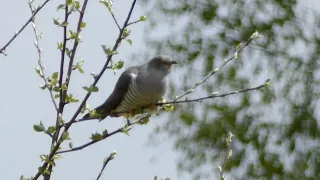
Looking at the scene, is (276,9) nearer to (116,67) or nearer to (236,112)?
(236,112)

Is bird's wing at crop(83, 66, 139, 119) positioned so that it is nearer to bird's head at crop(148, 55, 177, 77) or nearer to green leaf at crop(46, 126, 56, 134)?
bird's head at crop(148, 55, 177, 77)

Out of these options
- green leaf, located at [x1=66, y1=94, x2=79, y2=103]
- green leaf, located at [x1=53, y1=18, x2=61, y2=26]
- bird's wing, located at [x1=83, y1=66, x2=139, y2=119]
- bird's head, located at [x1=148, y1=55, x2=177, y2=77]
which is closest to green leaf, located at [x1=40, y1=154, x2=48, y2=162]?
green leaf, located at [x1=66, y1=94, x2=79, y2=103]

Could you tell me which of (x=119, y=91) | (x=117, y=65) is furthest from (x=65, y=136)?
(x=119, y=91)

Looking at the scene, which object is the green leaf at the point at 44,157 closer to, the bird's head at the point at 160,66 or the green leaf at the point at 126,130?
the green leaf at the point at 126,130

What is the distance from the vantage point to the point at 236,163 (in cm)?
565

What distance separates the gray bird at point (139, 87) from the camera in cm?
247

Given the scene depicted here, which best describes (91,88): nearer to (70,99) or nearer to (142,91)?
(70,99)

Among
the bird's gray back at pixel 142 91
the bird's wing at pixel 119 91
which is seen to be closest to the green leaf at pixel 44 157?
the bird's gray back at pixel 142 91

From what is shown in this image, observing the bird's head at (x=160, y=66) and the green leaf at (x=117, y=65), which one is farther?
the bird's head at (x=160, y=66)

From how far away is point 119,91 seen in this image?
2693mm

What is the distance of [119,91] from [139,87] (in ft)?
0.40

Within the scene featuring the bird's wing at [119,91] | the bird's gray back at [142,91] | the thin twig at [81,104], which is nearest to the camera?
the thin twig at [81,104]

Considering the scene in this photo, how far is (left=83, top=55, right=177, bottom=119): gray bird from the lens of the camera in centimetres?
247

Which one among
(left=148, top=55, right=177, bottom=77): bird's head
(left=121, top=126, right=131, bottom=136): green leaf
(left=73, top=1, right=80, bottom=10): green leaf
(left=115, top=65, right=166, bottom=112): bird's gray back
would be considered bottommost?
(left=121, top=126, right=131, bottom=136): green leaf
